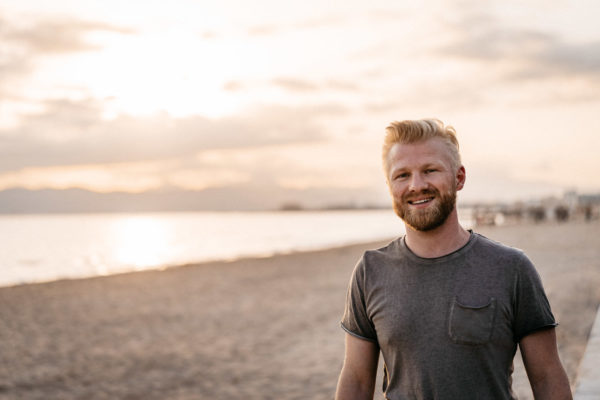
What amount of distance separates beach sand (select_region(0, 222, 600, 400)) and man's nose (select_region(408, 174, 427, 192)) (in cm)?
487

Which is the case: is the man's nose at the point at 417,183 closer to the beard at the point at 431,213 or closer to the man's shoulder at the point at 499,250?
the beard at the point at 431,213

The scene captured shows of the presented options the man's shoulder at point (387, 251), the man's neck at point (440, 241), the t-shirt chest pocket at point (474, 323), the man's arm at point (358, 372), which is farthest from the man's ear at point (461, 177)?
the man's arm at point (358, 372)

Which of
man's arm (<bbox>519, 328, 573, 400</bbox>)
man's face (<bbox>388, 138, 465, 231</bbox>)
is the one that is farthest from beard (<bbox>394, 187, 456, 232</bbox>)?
man's arm (<bbox>519, 328, 573, 400</bbox>)

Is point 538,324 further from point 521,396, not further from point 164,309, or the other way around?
point 164,309

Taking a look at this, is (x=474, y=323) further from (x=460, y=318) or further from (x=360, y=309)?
(x=360, y=309)

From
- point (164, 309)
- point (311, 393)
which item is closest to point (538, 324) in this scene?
point (311, 393)

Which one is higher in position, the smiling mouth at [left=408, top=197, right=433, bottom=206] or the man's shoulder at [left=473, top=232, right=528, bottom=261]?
the smiling mouth at [left=408, top=197, right=433, bottom=206]

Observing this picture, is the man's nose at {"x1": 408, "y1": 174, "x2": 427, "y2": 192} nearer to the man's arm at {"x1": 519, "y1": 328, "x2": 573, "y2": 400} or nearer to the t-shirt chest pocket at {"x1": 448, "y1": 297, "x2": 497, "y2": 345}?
the t-shirt chest pocket at {"x1": 448, "y1": 297, "x2": 497, "y2": 345}

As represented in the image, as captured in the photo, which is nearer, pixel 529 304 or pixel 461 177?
pixel 529 304

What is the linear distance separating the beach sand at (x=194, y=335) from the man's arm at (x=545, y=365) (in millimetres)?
4443

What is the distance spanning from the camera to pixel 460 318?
195 cm

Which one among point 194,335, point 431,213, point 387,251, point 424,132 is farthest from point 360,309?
point 194,335

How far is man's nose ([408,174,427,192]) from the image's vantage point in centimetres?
207

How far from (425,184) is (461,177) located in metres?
0.21
